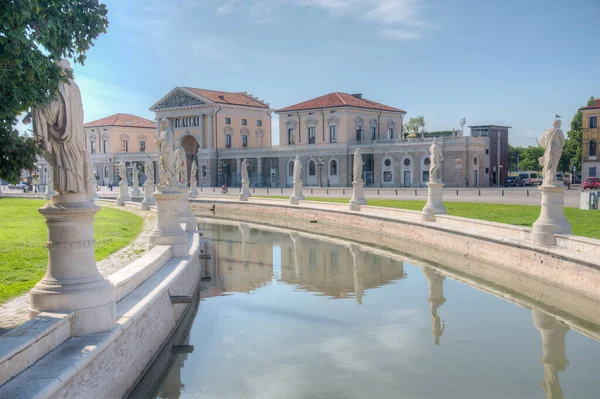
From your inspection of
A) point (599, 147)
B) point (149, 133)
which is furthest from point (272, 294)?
point (149, 133)

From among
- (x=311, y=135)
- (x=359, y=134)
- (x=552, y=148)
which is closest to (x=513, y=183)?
(x=359, y=134)

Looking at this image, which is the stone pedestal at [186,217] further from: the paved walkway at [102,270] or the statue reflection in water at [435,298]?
the statue reflection in water at [435,298]

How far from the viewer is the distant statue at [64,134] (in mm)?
6512

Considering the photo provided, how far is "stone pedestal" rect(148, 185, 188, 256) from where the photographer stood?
13.3 m

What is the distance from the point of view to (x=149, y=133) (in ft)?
302

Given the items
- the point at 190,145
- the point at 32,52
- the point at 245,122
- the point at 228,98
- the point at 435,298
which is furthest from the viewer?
the point at 190,145

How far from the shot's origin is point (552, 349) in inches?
387

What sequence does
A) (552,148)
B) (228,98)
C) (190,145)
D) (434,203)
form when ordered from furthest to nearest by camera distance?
(190,145) → (228,98) → (434,203) → (552,148)

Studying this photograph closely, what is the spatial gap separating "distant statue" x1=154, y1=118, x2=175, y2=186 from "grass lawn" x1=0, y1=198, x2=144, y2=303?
2278mm

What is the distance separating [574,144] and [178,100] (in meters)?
50.8

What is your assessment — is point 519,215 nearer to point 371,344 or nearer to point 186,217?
point 186,217

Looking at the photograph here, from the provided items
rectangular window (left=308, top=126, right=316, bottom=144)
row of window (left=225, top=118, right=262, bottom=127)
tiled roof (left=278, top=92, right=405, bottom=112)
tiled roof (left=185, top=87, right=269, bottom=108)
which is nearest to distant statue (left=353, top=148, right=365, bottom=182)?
tiled roof (left=278, top=92, right=405, bottom=112)

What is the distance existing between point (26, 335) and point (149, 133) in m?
89.8

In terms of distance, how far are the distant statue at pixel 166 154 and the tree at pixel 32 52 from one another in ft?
24.1
